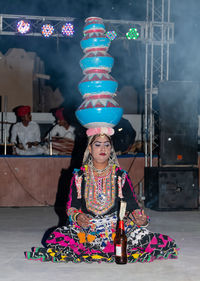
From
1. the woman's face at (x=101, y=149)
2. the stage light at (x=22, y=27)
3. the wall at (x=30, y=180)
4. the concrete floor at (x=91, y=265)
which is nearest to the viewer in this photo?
the concrete floor at (x=91, y=265)

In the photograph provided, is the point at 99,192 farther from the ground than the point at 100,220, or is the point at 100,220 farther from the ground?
the point at 99,192

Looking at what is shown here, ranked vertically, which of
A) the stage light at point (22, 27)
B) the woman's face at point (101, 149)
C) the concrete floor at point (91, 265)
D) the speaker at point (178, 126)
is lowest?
the concrete floor at point (91, 265)

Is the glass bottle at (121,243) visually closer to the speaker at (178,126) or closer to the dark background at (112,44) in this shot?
the speaker at (178,126)

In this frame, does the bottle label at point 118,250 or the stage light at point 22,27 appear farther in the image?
the stage light at point 22,27

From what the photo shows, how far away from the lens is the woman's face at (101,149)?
3607mm

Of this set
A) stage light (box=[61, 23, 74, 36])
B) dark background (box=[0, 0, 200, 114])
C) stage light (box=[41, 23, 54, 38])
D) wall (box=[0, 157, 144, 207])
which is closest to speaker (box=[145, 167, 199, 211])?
wall (box=[0, 157, 144, 207])

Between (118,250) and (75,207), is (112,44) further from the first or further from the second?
(118,250)

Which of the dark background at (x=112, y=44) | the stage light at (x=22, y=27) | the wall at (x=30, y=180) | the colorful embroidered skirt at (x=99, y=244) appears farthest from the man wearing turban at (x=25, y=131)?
the colorful embroidered skirt at (x=99, y=244)

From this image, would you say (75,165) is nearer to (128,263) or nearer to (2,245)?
(2,245)

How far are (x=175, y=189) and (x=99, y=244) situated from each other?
3640 mm

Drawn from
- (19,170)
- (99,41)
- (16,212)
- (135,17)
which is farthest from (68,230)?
(135,17)

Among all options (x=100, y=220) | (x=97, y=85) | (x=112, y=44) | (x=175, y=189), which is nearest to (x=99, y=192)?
(x=100, y=220)

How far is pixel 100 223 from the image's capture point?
3.52 meters

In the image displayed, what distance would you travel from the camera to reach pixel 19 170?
757cm
